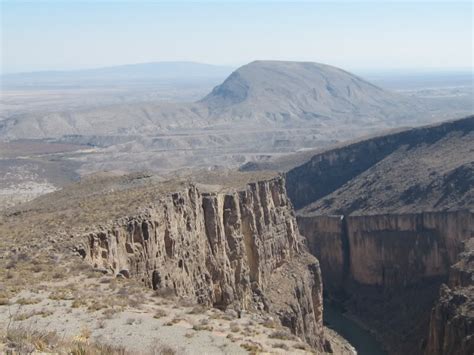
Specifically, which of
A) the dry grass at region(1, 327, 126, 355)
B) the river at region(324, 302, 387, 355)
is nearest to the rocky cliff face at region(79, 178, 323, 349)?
the river at region(324, 302, 387, 355)

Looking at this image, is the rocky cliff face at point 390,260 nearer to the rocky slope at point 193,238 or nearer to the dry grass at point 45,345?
the rocky slope at point 193,238

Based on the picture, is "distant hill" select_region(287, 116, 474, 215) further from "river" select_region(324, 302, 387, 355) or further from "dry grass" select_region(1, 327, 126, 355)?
"dry grass" select_region(1, 327, 126, 355)

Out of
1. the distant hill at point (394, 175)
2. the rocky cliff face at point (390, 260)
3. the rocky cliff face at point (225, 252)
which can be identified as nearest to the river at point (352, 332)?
A: the rocky cliff face at point (390, 260)

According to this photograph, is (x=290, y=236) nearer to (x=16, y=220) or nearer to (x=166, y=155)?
(x=16, y=220)

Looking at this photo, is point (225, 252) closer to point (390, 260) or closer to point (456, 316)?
point (456, 316)

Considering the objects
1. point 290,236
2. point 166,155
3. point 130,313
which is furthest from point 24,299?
point 166,155

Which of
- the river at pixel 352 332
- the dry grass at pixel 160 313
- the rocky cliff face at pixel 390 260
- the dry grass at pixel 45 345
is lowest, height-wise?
the river at pixel 352 332
